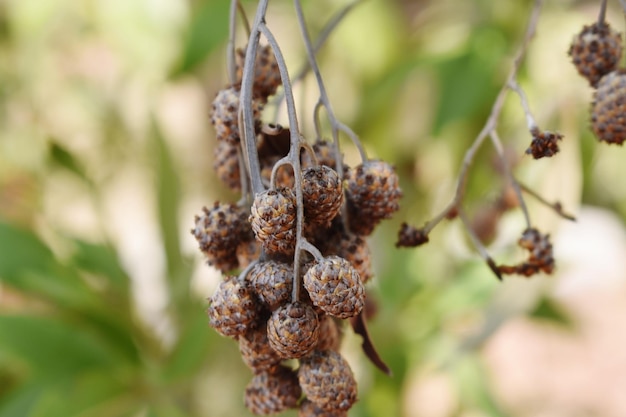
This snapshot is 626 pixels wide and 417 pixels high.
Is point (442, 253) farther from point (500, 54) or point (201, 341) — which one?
point (201, 341)

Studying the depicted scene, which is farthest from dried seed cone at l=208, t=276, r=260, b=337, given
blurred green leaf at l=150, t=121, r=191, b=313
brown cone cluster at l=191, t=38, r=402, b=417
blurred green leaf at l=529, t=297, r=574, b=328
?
Result: blurred green leaf at l=529, t=297, r=574, b=328

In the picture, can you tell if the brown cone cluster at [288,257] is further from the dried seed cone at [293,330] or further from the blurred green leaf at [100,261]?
the blurred green leaf at [100,261]

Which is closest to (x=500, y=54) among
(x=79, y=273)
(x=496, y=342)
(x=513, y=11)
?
(x=513, y=11)

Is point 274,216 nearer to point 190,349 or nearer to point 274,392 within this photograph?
point 274,392

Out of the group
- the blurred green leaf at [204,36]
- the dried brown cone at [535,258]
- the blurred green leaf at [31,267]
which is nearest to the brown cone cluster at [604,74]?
the dried brown cone at [535,258]

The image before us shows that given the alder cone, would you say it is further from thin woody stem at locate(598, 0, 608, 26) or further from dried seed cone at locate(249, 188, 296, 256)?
thin woody stem at locate(598, 0, 608, 26)

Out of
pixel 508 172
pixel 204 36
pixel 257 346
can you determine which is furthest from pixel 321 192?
pixel 204 36
